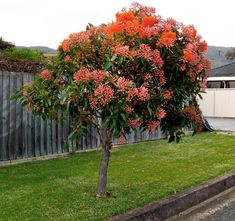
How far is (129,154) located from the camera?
10.5 meters

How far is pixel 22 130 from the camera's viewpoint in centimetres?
949

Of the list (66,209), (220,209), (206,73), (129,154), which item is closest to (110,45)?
(206,73)

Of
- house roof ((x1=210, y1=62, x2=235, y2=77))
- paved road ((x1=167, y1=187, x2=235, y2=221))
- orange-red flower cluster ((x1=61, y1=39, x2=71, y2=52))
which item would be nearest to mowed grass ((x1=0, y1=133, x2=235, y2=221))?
paved road ((x1=167, y1=187, x2=235, y2=221))

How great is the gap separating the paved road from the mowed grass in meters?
0.41

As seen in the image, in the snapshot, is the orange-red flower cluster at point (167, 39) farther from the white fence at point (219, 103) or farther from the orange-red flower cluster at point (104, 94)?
the white fence at point (219, 103)

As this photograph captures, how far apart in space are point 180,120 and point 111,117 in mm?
1376

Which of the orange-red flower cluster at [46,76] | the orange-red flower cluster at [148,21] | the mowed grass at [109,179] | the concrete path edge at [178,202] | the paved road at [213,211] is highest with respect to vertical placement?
the orange-red flower cluster at [148,21]

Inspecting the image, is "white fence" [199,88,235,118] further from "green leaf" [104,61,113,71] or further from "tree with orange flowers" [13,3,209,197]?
"green leaf" [104,61,113,71]

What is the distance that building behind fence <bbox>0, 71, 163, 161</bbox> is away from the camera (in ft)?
30.1

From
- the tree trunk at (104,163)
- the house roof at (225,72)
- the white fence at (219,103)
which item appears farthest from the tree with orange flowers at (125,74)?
the house roof at (225,72)

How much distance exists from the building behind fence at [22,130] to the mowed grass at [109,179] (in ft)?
1.34

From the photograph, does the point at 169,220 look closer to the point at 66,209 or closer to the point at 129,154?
the point at 66,209

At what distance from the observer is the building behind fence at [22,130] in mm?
9164

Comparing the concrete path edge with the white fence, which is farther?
the white fence
